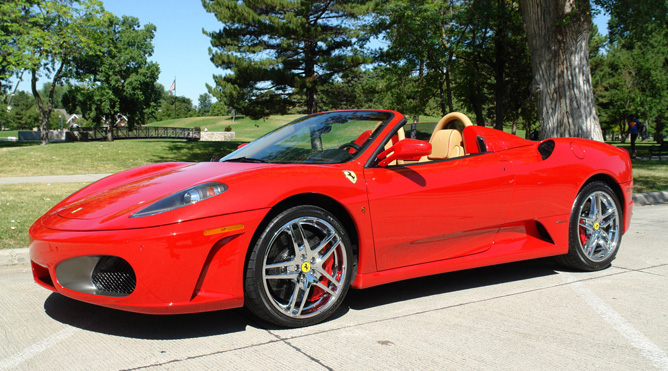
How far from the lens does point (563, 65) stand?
12266 mm

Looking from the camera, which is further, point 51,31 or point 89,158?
point 51,31

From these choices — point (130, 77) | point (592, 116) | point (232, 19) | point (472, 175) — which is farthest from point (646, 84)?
point (472, 175)

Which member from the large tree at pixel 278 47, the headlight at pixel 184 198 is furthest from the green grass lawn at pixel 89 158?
the headlight at pixel 184 198

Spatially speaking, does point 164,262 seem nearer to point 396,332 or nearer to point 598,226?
point 396,332

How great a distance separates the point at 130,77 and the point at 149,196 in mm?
53485

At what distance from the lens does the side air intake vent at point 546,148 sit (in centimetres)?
450

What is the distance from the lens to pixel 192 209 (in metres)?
2.96

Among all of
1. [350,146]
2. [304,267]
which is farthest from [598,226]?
[304,267]

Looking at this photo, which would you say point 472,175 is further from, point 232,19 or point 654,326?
point 232,19

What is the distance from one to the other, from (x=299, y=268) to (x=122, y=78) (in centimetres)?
5455

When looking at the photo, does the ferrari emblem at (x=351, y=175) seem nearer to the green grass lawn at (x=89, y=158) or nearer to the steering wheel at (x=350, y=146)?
the steering wheel at (x=350, y=146)

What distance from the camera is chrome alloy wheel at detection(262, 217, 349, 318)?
3234mm

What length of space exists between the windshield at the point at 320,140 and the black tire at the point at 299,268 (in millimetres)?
575

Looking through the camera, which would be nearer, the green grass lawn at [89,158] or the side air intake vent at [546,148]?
the side air intake vent at [546,148]
